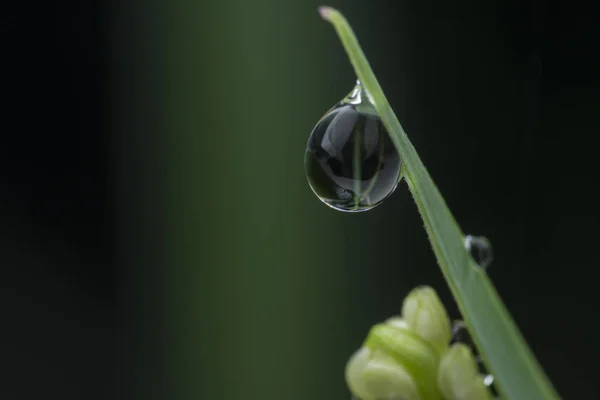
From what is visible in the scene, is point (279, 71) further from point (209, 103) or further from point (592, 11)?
point (592, 11)

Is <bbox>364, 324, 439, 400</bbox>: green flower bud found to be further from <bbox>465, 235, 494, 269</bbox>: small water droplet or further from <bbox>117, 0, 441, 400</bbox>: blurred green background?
<bbox>117, 0, 441, 400</bbox>: blurred green background

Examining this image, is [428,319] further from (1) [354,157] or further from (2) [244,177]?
(2) [244,177]

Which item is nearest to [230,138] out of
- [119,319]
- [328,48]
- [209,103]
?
[209,103]

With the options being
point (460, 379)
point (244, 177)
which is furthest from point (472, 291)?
point (244, 177)

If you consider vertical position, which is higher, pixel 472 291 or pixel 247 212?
pixel 247 212

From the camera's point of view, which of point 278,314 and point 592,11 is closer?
point 592,11
